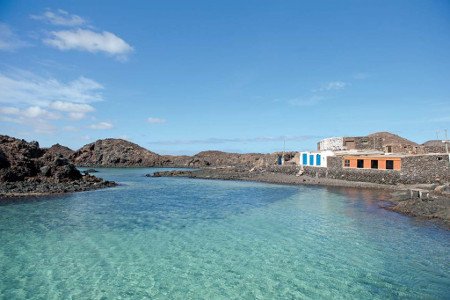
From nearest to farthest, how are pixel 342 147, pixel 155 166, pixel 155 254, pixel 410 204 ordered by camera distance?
pixel 155 254 → pixel 410 204 → pixel 342 147 → pixel 155 166

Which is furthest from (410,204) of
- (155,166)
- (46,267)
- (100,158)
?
(100,158)

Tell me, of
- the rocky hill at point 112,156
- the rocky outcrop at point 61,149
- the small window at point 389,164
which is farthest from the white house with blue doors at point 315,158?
the rocky outcrop at point 61,149

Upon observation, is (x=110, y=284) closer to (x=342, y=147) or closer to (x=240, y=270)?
(x=240, y=270)

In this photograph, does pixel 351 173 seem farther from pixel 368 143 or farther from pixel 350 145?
pixel 368 143

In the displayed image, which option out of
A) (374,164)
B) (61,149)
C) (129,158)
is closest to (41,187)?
(374,164)

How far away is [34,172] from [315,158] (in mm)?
44269

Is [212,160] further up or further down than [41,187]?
further up

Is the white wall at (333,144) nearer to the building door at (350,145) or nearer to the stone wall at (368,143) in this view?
the building door at (350,145)

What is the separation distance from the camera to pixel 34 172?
37156 millimetres

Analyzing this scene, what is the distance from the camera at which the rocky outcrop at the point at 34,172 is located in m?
32.9

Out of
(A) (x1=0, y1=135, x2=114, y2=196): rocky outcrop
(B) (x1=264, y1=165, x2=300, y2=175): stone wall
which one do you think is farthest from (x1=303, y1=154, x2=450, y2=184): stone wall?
(A) (x1=0, y1=135, x2=114, y2=196): rocky outcrop

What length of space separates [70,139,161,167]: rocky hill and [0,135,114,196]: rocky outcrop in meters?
80.3

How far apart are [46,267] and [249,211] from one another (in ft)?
51.9

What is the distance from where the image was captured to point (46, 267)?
39.9 feet
